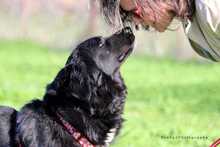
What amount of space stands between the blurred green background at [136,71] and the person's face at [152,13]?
28 cm

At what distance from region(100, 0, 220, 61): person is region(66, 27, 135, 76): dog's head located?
0.63 ft

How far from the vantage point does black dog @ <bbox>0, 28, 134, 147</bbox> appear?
16.9ft

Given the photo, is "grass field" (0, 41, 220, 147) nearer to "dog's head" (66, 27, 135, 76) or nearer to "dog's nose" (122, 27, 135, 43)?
"dog's head" (66, 27, 135, 76)

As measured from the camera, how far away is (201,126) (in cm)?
903

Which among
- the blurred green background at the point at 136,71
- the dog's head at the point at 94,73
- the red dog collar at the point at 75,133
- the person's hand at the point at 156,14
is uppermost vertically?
the person's hand at the point at 156,14

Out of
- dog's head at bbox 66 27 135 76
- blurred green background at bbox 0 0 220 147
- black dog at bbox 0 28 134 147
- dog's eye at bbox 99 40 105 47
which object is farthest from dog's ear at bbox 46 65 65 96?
blurred green background at bbox 0 0 220 147

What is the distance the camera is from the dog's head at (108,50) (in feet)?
17.4

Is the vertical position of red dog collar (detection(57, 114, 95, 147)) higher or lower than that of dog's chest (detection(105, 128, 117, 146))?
higher

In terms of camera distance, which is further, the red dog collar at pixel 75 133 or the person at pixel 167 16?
the red dog collar at pixel 75 133

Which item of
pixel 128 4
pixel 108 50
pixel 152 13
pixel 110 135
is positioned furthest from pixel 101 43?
pixel 110 135

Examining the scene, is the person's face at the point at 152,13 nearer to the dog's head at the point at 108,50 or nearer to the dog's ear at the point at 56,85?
the dog's head at the point at 108,50

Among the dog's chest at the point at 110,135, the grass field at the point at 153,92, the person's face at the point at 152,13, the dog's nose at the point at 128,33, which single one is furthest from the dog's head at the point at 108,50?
the grass field at the point at 153,92

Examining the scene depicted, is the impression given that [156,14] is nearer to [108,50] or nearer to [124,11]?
[124,11]

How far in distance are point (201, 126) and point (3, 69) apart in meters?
8.21
